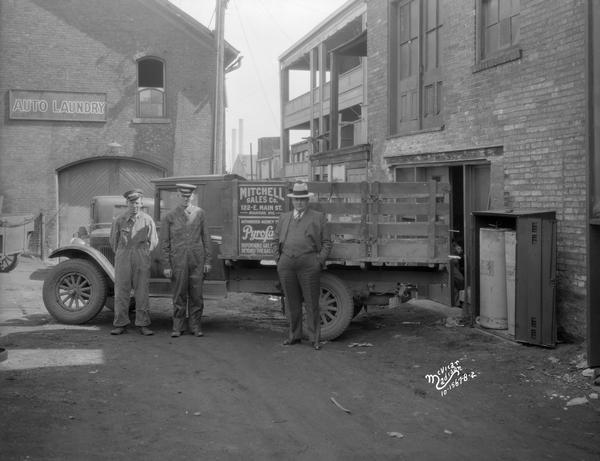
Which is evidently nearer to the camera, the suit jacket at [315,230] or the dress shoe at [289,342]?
the suit jacket at [315,230]

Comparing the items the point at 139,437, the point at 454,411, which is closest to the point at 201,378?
the point at 139,437

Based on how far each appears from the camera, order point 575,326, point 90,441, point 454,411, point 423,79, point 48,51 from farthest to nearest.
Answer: point 48,51
point 423,79
point 575,326
point 454,411
point 90,441

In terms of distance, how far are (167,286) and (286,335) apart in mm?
1729

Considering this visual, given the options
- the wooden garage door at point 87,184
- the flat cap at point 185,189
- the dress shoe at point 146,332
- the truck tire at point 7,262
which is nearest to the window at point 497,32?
the flat cap at point 185,189

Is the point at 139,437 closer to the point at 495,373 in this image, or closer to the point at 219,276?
the point at 495,373

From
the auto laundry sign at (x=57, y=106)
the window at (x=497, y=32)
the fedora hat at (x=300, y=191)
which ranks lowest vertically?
the fedora hat at (x=300, y=191)

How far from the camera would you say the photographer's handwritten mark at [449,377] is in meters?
6.55

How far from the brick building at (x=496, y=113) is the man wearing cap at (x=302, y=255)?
9.07 feet

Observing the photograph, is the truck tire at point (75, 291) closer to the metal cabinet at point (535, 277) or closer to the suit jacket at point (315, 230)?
the suit jacket at point (315, 230)

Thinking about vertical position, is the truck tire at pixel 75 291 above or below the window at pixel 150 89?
below

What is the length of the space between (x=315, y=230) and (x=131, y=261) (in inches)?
95.3

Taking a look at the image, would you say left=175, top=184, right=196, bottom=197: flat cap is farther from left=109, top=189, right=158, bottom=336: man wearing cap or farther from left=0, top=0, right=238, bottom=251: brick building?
left=0, top=0, right=238, bottom=251: brick building

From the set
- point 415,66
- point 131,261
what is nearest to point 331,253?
point 131,261

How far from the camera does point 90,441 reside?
4859mm
